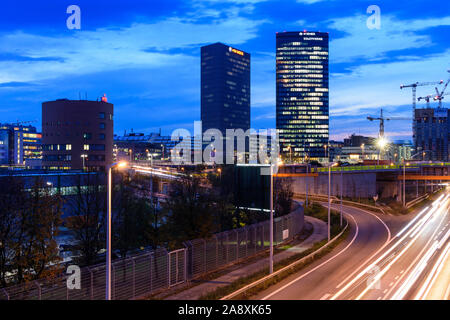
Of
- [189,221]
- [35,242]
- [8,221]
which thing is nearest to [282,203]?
[189,221]

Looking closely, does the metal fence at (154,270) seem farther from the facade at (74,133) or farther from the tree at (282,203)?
the facade at (74,133)

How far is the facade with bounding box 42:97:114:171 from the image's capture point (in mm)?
102312

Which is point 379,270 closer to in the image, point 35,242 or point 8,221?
point 35,242

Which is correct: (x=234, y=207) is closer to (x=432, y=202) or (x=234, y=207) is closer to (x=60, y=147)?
Result: (x=432, y=202)

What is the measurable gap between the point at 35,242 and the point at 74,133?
89117 mm

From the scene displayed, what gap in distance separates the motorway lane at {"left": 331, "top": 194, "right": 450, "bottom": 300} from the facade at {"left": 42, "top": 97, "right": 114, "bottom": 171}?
260 ft

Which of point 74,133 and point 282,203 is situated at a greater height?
point 74,133

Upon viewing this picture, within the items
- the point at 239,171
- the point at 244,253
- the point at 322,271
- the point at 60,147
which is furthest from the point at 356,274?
the point at 60,147

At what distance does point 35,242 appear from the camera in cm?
1938

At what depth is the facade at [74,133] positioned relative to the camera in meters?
102

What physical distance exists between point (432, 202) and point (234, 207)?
158 feet

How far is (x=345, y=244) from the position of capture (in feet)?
115

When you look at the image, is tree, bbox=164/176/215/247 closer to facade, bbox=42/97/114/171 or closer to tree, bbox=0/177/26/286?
tree, bbox=0/177/26/286
